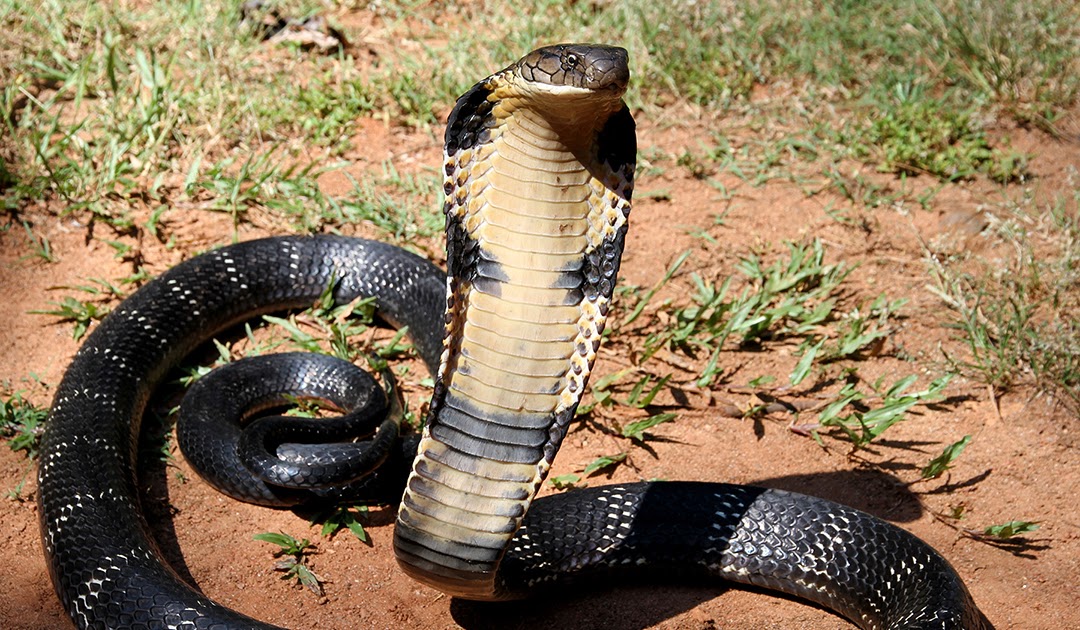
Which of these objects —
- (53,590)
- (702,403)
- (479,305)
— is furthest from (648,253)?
(53,590)

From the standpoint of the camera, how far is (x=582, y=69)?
2664 mm

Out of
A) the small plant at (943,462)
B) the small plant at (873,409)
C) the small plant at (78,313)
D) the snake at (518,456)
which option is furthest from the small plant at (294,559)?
the small plant at (943,462)

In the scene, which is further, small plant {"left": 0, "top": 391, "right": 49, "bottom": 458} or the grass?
the grass

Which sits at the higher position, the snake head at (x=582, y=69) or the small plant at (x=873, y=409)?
the snake head at (x=582, y=69)

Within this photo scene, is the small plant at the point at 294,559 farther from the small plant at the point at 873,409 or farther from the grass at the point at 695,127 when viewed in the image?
the small plant at the point at 873,409

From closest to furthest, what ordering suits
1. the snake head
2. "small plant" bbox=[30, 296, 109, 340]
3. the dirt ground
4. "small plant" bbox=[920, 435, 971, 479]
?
1. the snake head
2. the dirt ground
3. "small plant" bbox=[920, 435, 971, 479]
4. "small plant" bbox=[30, 296, 109, 340]

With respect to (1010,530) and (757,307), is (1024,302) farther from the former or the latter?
(1010,530)

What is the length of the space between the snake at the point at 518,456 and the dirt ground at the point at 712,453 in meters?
0.15

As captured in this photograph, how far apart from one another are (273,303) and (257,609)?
6.34ft

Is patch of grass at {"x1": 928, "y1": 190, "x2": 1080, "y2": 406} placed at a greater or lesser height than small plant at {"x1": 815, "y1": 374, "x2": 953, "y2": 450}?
greater

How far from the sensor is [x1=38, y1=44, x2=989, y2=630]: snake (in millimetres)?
2934

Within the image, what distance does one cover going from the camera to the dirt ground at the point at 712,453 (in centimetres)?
375

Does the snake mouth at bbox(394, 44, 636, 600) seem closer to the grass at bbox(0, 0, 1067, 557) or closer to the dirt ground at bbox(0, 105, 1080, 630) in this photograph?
the dirt ground at bbox(0, 105, 1080, 630)

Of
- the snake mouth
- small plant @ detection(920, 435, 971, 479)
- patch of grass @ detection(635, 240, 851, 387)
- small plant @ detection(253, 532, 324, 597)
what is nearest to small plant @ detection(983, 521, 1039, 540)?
small plant @ detection(920, 435, 971, 479)
